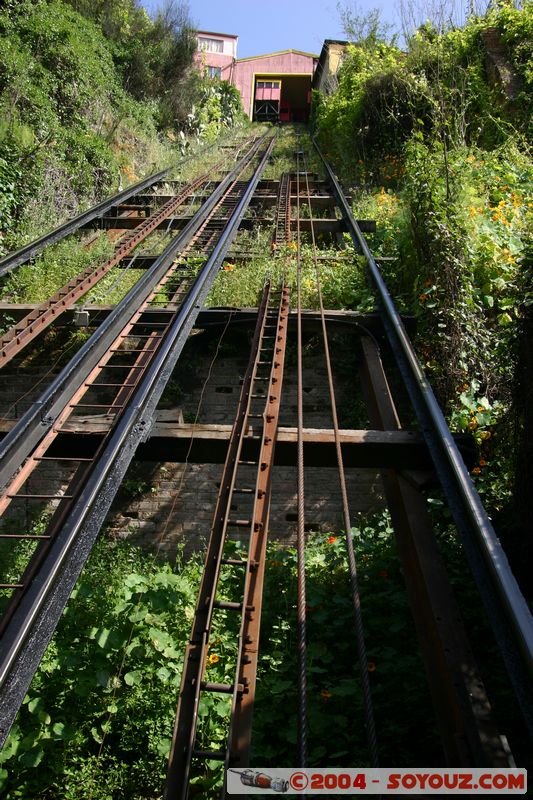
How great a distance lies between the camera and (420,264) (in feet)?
19.4

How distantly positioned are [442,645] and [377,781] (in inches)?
30.7

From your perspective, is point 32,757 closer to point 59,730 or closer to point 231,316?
point 59,730

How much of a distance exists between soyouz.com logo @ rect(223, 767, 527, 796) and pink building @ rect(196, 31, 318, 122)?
33.1 meters

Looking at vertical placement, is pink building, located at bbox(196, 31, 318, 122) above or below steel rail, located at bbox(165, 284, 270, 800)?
above

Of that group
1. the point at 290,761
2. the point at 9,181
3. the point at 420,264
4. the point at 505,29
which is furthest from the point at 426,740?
the point at 505,29

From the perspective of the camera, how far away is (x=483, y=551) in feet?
8.44

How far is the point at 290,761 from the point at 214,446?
73.0 inches

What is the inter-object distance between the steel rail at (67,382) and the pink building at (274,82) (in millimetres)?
28189

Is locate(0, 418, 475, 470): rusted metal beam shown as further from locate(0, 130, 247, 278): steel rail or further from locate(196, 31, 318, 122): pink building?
locate(196, 31, 318, 122): pink building

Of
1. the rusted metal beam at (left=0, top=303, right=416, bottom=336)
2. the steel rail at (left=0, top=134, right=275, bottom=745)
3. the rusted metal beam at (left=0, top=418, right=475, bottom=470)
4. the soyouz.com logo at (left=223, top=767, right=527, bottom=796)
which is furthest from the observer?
the rusted metal beam at (left=0, top=303, right=416, bottom=336)

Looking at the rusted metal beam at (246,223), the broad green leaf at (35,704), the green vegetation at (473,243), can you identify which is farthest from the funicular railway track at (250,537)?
the rusted metal beam at (246,223)

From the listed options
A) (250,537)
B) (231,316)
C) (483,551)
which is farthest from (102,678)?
(231,316)

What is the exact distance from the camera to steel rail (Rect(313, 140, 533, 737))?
2094mm

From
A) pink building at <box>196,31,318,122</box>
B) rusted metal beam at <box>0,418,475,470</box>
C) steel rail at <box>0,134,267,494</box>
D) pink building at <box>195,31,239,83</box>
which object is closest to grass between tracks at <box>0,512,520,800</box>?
rusted metal beam at <box>0,418,475,470</box>
